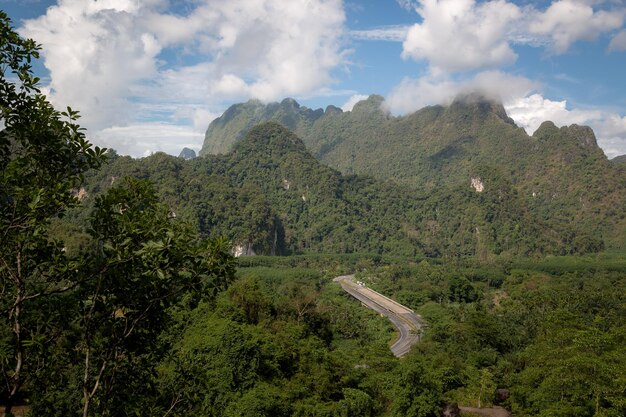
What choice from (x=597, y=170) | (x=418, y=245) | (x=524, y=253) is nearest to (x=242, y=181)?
(x=418, y=245)

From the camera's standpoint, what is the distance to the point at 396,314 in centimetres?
5434

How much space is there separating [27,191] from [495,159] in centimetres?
15542

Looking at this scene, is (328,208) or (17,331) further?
(328,208)

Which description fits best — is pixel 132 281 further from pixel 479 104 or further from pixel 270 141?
pixel 479 104

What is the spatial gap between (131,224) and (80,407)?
7.76 ft

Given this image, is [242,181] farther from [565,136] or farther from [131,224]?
[131,224]

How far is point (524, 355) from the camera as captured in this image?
30.7 meters

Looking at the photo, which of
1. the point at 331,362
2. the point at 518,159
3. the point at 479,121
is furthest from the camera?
the point at 479,121

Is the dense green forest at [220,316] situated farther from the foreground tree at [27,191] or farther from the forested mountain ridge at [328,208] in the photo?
the forested mountain ridge at [328,208]

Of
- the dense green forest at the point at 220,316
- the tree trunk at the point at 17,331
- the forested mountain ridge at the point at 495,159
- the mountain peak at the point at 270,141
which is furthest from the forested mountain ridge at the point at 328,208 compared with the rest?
the tree trunk at the point at 17,331

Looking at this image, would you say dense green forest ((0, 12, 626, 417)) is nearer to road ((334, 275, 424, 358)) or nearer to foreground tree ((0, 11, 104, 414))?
foreground tree ((0, 11, 104, 414))

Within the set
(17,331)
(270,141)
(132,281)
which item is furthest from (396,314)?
(270,141)

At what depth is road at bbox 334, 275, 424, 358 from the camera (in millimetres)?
42825

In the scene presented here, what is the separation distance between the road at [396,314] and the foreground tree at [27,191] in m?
36.4
